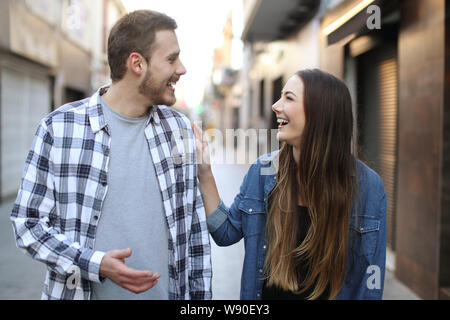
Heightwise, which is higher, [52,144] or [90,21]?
[90,21]

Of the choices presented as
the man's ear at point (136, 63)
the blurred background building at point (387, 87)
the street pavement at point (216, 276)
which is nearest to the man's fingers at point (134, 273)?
the man's ear at point (136, 63)

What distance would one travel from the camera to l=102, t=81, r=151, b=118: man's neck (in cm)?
189

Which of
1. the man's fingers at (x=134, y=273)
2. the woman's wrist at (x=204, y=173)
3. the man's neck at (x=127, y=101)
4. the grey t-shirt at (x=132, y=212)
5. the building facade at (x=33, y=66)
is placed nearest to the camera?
the man's fingers at (x=134, y=273)

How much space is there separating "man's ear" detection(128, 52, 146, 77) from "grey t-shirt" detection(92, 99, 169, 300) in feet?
0.66

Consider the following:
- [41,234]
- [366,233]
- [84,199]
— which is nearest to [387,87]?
[366,233]

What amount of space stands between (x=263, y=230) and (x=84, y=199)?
2.55 ft

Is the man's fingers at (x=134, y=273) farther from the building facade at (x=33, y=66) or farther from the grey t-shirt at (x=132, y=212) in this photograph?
the building facade at (x=33, y=66)

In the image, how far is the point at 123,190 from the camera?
1.79 m

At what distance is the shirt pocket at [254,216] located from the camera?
1.95 metres

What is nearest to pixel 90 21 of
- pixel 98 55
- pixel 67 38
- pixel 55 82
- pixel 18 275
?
pixel 98 55

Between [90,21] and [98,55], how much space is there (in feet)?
6.11

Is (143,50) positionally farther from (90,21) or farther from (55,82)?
(90,21)

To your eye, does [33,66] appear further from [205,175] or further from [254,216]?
[254,216]
